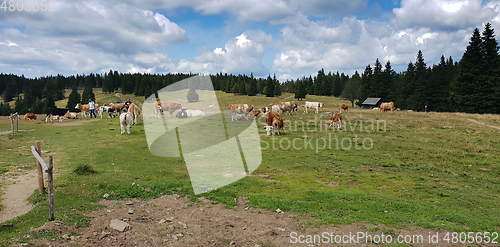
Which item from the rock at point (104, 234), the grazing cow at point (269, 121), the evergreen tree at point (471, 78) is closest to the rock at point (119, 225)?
the rock at point (104, 234)

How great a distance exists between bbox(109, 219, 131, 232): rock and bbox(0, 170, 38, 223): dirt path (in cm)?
294

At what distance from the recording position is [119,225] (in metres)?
7.30

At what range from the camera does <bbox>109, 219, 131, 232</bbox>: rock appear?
7.17 m

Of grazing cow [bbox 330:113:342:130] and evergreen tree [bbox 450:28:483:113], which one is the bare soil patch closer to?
grazing cow [bbox 330:113:342:130]

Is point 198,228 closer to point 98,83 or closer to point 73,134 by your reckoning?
point 73,134

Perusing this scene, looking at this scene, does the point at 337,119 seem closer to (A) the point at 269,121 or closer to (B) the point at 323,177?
(A) the point at 269,121

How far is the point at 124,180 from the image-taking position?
11844mm

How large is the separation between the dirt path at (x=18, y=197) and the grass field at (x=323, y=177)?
0.34m

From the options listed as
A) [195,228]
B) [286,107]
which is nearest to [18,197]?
[195,228]

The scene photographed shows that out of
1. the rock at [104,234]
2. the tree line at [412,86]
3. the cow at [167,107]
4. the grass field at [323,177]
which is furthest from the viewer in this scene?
the tree line at [412,86]

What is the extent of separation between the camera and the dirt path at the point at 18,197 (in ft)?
25.4

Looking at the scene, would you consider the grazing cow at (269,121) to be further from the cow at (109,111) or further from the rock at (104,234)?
the cow at (109,111)

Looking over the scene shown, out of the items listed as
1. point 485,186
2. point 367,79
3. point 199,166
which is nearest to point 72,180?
point 199,166

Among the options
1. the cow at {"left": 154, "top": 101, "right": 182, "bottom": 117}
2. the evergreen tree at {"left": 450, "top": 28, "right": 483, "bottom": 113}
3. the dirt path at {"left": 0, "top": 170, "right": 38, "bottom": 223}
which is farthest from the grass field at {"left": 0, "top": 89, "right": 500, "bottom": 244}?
the evergreen tree at {"left": 450, "top": 28, "right": 483, "bottom": 113}
